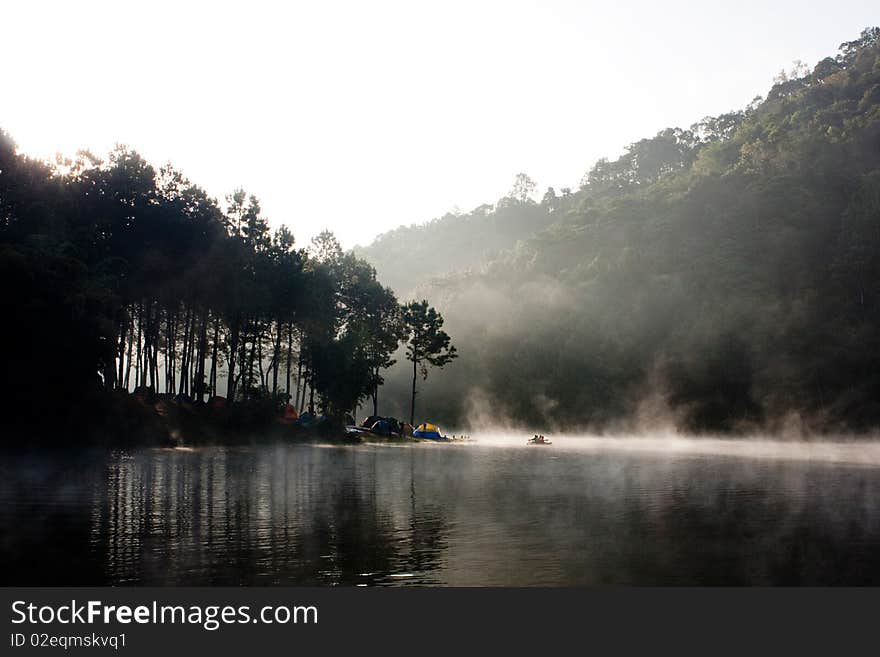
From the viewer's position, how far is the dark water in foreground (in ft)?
71.5

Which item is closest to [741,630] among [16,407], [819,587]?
[819,587]

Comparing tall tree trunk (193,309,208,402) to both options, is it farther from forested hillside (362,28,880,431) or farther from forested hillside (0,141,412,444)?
forested hillside (362,28,880,431)

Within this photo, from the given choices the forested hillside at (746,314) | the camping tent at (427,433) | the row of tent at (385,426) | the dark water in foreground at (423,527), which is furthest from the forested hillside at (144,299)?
the forested hillside at (746,314)

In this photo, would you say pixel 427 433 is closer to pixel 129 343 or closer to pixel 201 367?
pixel 201 367

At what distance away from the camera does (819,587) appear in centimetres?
2078

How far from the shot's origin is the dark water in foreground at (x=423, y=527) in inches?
858

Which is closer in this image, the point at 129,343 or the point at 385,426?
the point at 129,343

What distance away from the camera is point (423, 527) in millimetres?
30219

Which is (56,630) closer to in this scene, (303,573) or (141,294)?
(303,573)

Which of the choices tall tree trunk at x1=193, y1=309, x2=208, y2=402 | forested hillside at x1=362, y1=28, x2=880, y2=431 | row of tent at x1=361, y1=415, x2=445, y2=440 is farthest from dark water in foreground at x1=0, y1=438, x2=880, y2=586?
forested hillside at x1=362, y1=28, x2=880, y2=431

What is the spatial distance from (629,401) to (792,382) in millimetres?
35774

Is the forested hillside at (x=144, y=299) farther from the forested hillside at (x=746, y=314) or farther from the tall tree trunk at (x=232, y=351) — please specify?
the forested hillside at (x=746, y=314)

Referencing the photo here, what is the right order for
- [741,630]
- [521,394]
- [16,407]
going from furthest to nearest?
1. [521,394]
2. [16,407]
3. [741,630]

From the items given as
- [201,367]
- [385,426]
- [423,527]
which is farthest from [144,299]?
[423,527]
